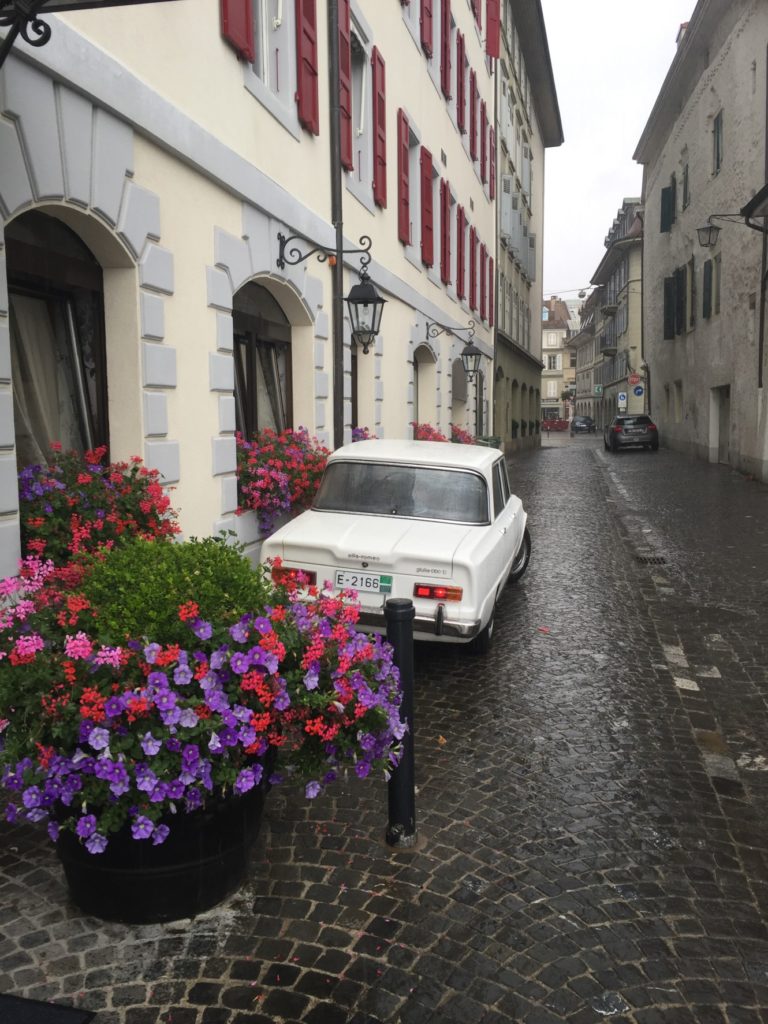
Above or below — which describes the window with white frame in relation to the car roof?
above

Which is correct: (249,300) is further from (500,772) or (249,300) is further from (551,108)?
(551,108)

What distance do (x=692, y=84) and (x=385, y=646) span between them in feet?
95.7

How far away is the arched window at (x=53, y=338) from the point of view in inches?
225

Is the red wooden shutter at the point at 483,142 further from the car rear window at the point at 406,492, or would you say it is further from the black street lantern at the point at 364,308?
the car rear window at the point at 406,492

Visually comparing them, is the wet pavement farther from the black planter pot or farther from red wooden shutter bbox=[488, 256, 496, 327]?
red wooden shutter bbox=[488, 256, 496, 327]

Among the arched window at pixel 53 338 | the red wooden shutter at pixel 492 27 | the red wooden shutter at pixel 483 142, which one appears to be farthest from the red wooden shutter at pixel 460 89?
the arched window at pixel 53 338

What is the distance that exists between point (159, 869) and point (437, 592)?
2.94 m

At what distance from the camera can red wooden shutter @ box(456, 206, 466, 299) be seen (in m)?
20.9

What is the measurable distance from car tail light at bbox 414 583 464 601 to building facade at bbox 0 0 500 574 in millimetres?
2304

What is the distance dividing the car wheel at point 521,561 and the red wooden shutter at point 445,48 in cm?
1304

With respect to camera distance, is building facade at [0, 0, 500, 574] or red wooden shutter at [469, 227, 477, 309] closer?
building facade at [0, 0, 500, 574]

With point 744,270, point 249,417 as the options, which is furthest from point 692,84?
point 249,417

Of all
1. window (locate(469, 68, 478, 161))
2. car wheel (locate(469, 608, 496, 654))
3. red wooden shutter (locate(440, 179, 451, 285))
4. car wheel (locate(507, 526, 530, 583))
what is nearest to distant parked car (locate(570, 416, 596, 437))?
window (locate(469, 68, 478, 161))

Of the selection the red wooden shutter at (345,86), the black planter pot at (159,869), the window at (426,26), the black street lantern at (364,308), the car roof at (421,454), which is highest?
the window at (426,26)
